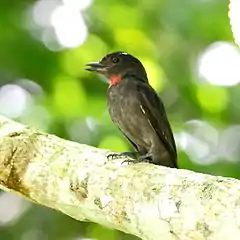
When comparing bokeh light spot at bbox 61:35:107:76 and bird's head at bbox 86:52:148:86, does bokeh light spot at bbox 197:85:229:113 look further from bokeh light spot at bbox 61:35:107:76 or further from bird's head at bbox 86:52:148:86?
bird's head at bbox 86:52:148:86

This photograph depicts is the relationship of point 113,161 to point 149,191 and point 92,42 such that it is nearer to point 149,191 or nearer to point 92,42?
point 149,191

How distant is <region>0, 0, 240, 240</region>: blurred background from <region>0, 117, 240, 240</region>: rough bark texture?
4.21 feet

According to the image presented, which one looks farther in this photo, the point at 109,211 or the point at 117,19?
the point at 117,19

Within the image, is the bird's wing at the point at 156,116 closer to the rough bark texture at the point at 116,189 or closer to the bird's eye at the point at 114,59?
the bird's eye at the point at 114,59

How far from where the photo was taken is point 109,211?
2285 mm

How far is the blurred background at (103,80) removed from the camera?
4.07 meters

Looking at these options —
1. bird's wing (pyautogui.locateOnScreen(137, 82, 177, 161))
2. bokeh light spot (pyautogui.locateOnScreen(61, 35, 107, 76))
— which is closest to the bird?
bird's wing (pyautogui.locateOnScreen(137, 82, 177, 161))

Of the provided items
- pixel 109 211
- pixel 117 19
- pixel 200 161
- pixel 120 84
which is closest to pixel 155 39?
pixel 117 19

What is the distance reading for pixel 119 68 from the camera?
3.50m

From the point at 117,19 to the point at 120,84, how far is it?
39.6 inches

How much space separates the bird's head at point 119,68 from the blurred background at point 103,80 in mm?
548

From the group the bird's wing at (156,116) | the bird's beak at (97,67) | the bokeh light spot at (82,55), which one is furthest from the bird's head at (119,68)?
the bokeh light spot at (82,55)

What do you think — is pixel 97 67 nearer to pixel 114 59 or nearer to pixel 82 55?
pixel 114 59

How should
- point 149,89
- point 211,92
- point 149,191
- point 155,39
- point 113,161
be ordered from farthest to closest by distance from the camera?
point 155,39
point 211,92
point 149,89
point 113,161
point 149,191
